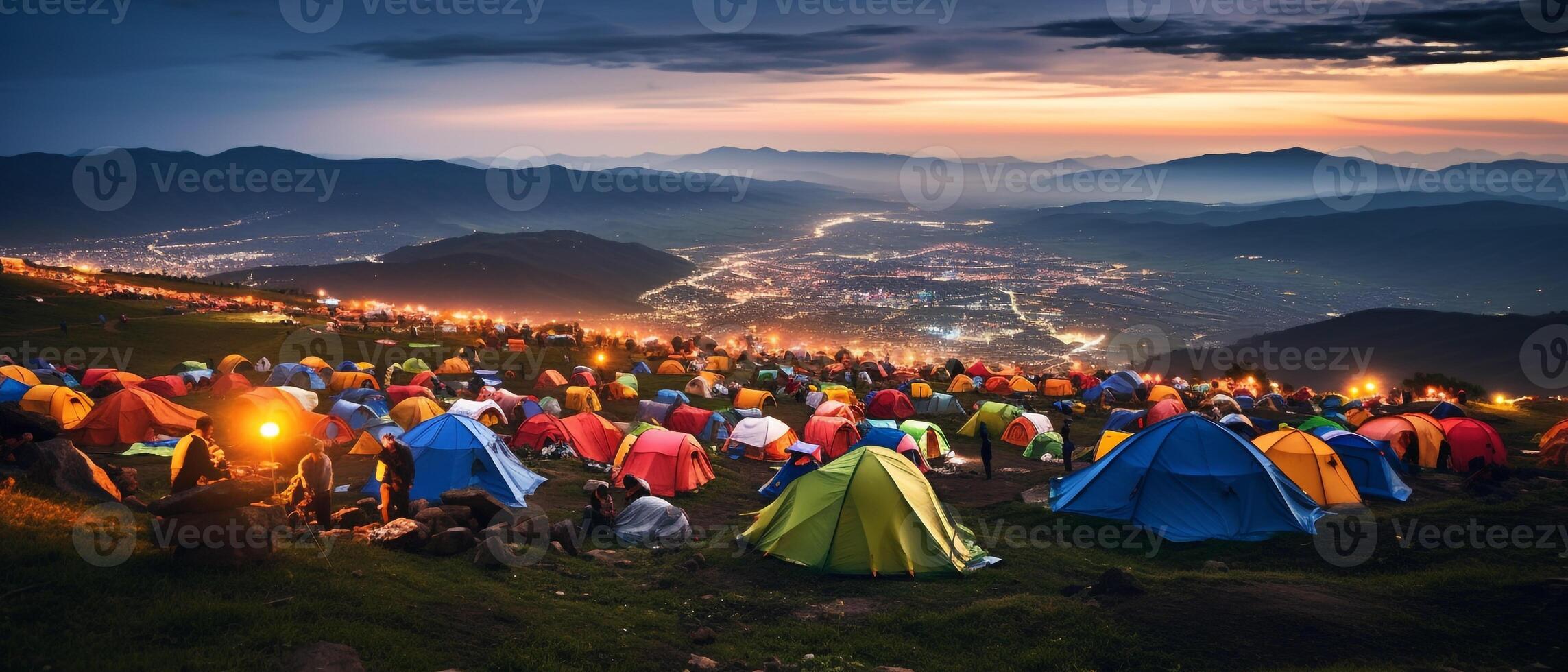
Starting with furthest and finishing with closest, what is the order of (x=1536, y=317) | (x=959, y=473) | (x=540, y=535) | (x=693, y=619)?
(x=1536, y=317)
(x=959, y=473)
(x=540, y=535)
(x=693, y=619)

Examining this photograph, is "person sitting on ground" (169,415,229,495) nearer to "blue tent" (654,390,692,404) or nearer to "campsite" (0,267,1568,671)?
"campsite" (0,267,1568,671)

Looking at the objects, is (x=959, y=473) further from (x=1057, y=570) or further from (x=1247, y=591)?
(x=1247, y=591)

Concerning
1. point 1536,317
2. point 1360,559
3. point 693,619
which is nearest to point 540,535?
point 693,619

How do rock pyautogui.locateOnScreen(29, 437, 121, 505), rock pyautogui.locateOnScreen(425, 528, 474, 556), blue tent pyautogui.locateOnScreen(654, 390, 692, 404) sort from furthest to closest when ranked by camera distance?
blue tent pyautogui.locateOnScreen(654, 390, 692, 404) → rock pyautogui.locateOnScreen(425, 528, 474, 556) → rock pyautogui.locateOnScreen(29, 437, 121, 505)

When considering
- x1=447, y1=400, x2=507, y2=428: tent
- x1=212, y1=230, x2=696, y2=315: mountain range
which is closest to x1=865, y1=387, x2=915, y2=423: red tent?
x1=447, y1=400, x2=507, y2=428: tent

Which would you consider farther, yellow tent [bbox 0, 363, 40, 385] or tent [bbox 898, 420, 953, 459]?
tent [bbox 898, 420, 953, 459]

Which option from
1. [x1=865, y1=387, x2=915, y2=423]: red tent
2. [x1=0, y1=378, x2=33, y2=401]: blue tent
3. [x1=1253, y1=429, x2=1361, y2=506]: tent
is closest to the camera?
[x1=1253, y1=429, x2=1361, y2=506]: tent
